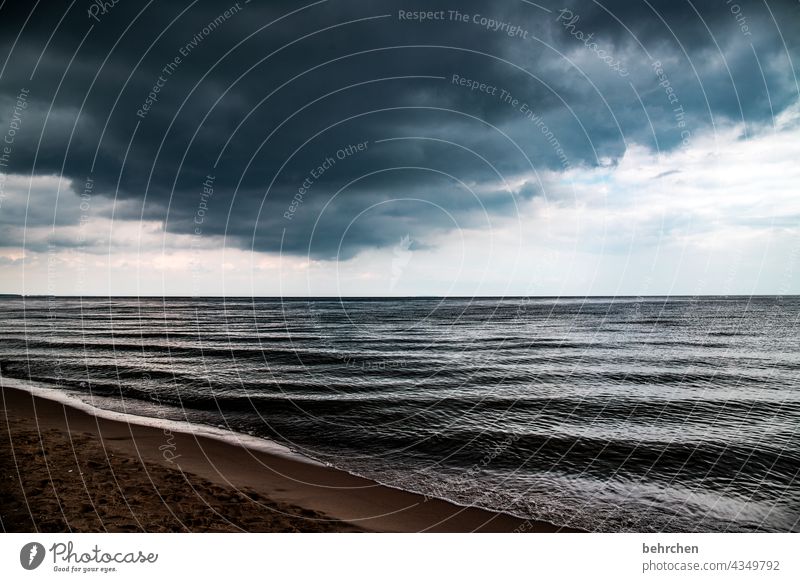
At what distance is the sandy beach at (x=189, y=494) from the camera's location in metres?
7.85

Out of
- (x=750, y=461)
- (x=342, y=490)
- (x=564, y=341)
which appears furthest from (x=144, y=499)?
(x=564, y=341)

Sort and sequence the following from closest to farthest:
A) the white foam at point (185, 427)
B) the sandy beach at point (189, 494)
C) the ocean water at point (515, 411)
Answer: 1. the sandy beach at point (189, 494)
2. the ocean water at point (515, 411)
3. the white foam at point (185, 427)

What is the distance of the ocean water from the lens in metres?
10.6

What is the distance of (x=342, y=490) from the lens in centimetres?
1034

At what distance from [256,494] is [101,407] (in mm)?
11949

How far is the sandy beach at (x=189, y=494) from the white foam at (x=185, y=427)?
1.14ft

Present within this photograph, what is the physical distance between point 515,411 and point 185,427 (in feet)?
40.5
